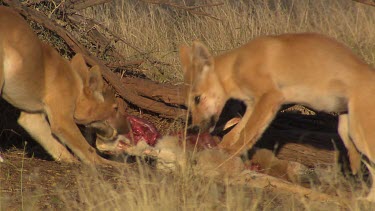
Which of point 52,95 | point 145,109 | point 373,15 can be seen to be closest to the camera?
point 52,95

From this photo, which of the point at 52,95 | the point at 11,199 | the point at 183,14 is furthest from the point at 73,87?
the point at 183,14

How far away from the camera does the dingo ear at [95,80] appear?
7.66 meters

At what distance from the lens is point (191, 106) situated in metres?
8.02

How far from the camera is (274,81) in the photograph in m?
7.73

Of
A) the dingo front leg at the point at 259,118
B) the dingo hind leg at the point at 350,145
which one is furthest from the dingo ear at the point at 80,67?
the dingo hind leg at the point at 350,145

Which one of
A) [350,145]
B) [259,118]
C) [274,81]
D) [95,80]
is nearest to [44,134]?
[95,80]

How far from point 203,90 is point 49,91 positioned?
162cm

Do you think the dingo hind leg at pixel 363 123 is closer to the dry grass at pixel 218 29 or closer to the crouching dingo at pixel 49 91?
the crouching dingo at pixel 49 91

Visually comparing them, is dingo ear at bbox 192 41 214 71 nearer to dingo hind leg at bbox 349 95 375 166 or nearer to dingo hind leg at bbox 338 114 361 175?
dingo hind leg at bbox 338 114 361 175

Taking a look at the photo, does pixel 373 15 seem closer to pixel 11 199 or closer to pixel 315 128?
pixel 315 128

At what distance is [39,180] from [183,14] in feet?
26.0

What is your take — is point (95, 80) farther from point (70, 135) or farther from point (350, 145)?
point (350, 145)

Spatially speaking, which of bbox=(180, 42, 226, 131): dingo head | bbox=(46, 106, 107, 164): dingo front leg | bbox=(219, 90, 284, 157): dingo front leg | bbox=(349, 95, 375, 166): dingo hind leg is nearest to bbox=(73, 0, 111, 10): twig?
bbox=(180, 42, 226, 131): dingo head

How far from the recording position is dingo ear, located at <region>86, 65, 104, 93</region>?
25.1ft
